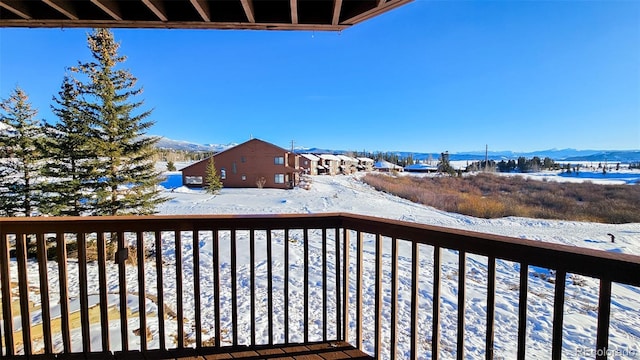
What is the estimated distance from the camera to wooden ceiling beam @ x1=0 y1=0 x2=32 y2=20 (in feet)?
5.03

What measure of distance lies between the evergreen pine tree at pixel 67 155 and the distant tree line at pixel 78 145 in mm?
23

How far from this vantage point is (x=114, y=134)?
372 inches

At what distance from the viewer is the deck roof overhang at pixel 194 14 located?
168 cm

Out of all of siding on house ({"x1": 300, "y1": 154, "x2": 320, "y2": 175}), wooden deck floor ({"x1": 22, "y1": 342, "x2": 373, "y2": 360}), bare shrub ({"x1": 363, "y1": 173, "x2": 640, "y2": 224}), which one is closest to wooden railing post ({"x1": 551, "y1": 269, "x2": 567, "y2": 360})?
wooden deck floor ({"x1": 22, "y1": 342, "x2": 373, "y2": 360})

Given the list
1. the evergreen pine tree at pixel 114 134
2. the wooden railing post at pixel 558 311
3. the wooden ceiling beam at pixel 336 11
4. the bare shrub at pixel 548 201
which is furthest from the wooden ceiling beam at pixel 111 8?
the bare shrub at pixel 548 201

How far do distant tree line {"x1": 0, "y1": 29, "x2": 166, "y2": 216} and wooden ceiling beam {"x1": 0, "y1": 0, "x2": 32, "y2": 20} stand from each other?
907cm

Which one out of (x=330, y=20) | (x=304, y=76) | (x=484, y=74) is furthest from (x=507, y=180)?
(x=330, y=20)

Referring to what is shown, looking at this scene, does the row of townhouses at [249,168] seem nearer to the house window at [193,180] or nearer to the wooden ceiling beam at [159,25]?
the house window at [193,180]

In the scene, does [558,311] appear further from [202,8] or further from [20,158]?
[20,158]

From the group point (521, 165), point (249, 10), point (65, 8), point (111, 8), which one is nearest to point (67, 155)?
point (65, 8)

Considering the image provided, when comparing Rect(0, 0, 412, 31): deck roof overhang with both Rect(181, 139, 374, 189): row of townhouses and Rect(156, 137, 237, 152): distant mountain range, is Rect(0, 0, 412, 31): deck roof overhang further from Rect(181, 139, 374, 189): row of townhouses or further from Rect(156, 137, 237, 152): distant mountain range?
Rect(181, 139, 374, 189): row of townhouses

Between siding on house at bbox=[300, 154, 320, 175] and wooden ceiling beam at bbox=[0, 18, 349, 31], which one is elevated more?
wooden ceiling beam at bbox=[0, 18, 349, 31]

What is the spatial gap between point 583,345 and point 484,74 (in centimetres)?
1200

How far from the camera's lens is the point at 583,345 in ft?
9.73
